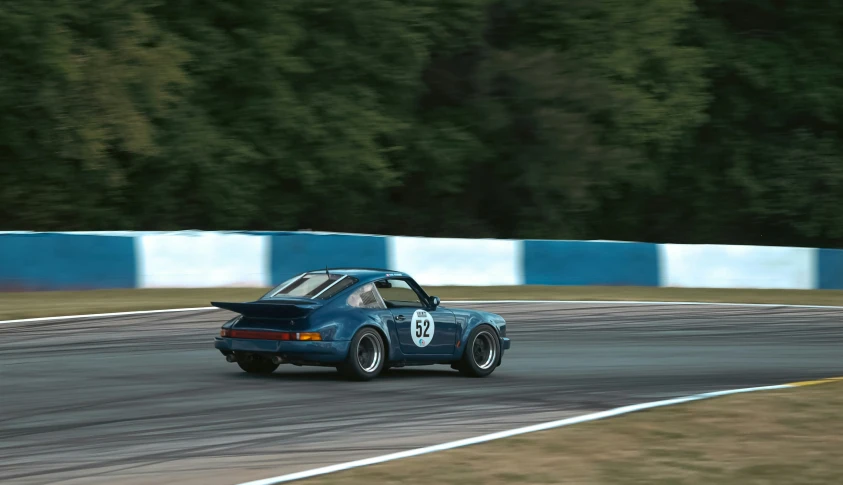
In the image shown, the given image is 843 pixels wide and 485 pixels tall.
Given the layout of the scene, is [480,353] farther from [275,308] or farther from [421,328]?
[275,308]

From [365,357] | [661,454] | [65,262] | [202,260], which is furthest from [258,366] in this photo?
[202,260]

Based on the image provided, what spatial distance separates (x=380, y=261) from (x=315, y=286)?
35.6 feet

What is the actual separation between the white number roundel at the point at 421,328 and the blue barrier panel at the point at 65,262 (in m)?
9.59

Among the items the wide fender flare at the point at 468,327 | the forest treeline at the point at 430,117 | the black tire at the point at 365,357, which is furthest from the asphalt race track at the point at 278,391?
the forest treeline at the point at 430,117

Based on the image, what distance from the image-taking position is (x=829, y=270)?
2450cm

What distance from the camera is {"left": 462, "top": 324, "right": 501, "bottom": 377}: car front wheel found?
36.2 feet

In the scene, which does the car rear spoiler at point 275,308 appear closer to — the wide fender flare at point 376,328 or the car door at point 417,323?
the wide fender flare at point 376,328

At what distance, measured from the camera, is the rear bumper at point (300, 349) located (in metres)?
9.88

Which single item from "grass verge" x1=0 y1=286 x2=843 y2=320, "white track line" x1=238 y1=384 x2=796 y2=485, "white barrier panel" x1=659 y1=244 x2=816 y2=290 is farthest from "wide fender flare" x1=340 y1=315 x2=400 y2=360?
"white barrier panel" x1=659 y1=244 x2=816 y2=290

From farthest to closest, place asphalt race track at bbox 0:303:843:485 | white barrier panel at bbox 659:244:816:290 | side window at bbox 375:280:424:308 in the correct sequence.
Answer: white barrier panel at bbox 659:244:816:290
side window at bbox 375:280:424:308
asphalt race track at bbox 0:303:843:485

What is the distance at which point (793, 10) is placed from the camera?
3356cm

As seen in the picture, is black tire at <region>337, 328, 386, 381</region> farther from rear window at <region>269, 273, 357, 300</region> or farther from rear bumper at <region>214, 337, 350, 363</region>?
rear window at <region>269, 273, 357, 300</region>

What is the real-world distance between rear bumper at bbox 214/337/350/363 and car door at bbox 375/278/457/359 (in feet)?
2.29

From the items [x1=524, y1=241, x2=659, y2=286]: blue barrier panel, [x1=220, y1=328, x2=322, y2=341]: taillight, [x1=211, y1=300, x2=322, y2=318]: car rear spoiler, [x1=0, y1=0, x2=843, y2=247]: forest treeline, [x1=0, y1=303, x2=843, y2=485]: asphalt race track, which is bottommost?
[x1=0, y1=303, x2=843, y2=485]: asphalt race track
